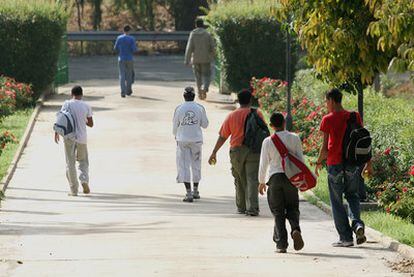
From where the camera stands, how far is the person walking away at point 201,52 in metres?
A: 32.7

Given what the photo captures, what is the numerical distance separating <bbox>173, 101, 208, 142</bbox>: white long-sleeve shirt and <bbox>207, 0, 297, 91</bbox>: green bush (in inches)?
485

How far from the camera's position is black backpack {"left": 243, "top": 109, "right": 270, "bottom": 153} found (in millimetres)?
17750

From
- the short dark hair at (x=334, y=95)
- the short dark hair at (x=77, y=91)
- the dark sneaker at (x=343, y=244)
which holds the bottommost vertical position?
the dark sneaker at (x=343, y=244)

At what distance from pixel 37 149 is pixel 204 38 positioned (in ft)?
26.7

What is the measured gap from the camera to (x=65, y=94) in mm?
34625

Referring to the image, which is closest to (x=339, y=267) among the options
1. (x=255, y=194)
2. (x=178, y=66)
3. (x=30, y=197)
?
(x=255, y=194)

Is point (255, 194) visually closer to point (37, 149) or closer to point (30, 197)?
point (30, 197)

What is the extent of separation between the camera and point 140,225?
17.1 m

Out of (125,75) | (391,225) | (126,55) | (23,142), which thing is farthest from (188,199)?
(126,55)

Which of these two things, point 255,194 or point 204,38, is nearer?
point 255,194

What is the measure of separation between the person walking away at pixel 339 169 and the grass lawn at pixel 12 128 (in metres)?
8.02

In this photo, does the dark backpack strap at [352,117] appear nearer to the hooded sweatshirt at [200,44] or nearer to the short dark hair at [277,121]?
the short dark hair at [277,121]

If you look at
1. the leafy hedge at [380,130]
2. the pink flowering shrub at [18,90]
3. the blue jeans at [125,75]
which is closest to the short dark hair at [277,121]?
the leafy hedge at [380,130]

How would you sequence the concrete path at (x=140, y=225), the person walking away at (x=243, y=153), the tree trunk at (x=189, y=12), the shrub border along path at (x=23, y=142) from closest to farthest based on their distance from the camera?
the concrete path at (x=140, y=225) < the person walking away at (x=243, y=153) < the shrub border along path at (x=23, y=142) < the tree trunk at (x=189, y=12)
